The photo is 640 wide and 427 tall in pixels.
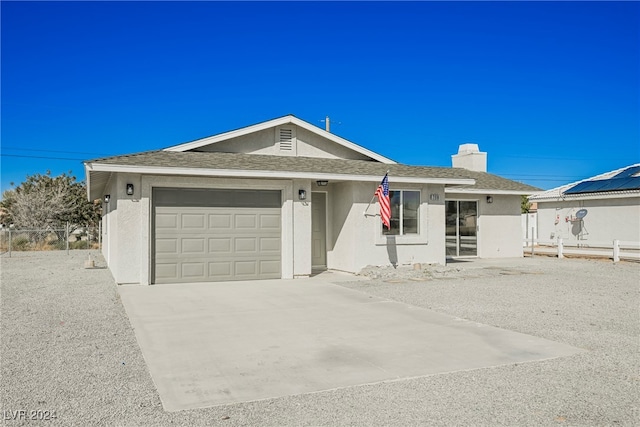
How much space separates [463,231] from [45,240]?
926 inches

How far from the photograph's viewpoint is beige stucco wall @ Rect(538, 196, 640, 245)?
24.2 metres

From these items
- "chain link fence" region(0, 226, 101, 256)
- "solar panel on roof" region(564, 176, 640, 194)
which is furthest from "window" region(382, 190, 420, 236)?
"chain link fence" region(0, 226, 101, 256)

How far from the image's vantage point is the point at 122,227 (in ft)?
40.0

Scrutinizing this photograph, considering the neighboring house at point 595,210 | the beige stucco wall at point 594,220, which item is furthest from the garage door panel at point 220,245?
the neighboring house at point 595,210

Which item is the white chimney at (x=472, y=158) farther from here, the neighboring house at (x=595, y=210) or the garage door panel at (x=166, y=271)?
the garage door panel at (x=166, y=271)

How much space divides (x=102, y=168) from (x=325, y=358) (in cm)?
789

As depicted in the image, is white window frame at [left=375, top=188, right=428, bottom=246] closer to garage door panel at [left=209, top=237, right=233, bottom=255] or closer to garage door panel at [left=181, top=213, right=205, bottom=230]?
garage door panel at [left=209, top=237, right=233, bottom=255]

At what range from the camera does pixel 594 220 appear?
86.1 feet

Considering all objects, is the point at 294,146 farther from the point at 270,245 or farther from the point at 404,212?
the point at 404,212

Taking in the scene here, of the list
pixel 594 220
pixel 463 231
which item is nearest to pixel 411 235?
pixel 463 231

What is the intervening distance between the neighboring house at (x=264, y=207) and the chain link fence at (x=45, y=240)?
1287cm

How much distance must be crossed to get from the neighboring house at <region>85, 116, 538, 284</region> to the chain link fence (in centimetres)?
1287

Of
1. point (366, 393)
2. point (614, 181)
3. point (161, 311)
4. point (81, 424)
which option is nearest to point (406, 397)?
point (366, 393)

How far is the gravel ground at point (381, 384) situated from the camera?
4.28m
